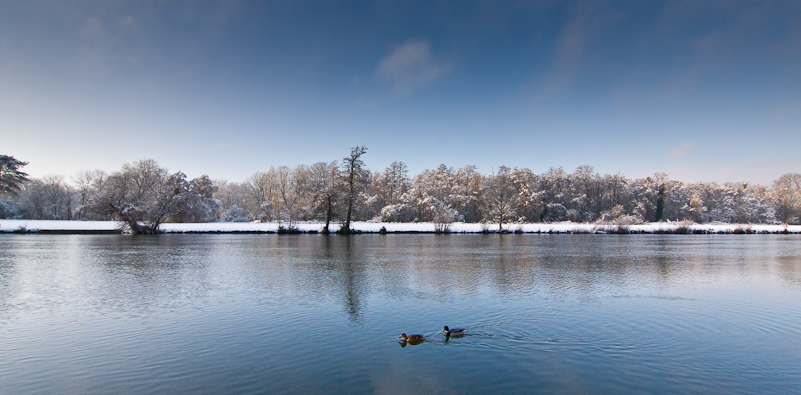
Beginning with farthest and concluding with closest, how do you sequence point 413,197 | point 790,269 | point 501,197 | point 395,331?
point 413,197, point 501,197, point 790,269, point 395,331

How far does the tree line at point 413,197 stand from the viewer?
5983cm

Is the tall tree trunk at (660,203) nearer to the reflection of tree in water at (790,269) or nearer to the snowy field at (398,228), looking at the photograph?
the snowy field at (398,228)

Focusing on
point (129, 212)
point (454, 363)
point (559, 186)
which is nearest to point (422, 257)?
point (454, 363)

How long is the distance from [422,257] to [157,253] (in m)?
19.2

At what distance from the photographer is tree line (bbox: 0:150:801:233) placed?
59831mm

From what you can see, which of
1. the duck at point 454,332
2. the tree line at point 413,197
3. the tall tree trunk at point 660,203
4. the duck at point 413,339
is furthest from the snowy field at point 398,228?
the duck at point 413,339

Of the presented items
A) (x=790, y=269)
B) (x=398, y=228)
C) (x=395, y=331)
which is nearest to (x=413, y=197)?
(x=398, y=228)

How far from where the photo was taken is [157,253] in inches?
1256

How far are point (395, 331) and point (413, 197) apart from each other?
70.9m

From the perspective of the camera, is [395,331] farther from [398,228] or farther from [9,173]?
[9,173]

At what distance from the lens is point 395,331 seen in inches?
446

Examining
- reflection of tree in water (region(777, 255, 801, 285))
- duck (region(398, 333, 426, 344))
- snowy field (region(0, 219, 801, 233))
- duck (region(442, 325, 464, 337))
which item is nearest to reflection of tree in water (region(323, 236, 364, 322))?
duck (region(398, 333, 426, 344))

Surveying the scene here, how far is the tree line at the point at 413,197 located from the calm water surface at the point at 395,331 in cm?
3934

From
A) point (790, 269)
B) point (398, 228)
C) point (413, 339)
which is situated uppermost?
point (398, 228)
